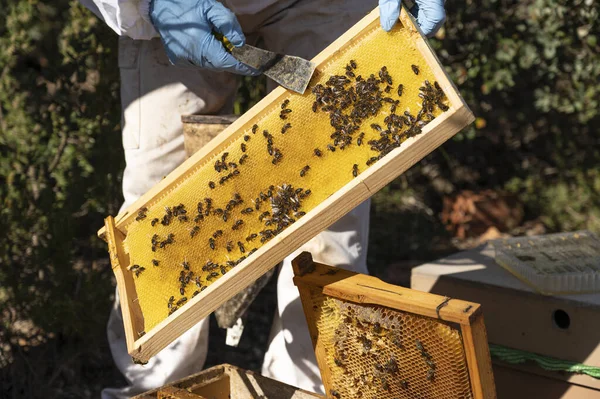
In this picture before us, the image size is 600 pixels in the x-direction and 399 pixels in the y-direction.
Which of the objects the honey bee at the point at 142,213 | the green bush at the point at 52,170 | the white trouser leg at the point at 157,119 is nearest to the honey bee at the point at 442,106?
the honey bee at the point at 142,213

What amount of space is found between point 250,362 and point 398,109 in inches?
101

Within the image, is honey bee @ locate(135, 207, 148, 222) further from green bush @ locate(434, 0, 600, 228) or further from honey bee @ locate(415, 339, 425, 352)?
green bush @ locate(434, 0, 600, 228)

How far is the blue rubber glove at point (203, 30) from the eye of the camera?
9.12 ft

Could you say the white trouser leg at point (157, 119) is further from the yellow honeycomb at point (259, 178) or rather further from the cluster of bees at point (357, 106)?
the cluster of bees at point (357, 106)

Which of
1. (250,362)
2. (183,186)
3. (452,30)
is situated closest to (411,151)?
(183,186)

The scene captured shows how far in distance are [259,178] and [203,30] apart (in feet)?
2.05

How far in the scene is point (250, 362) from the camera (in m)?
4.59

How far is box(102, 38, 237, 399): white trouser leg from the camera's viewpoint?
337 centimetres

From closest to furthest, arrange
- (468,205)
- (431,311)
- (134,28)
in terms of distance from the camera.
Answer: (431,311)
(134,28)
(468,205)

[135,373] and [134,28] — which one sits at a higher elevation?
[134,28]

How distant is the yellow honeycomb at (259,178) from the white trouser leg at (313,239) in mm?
697

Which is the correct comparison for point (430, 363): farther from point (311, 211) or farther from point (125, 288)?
point (125, 288)

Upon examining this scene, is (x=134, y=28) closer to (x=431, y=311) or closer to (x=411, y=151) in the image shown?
(x=411, y=151)

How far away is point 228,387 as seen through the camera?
2916 mm
